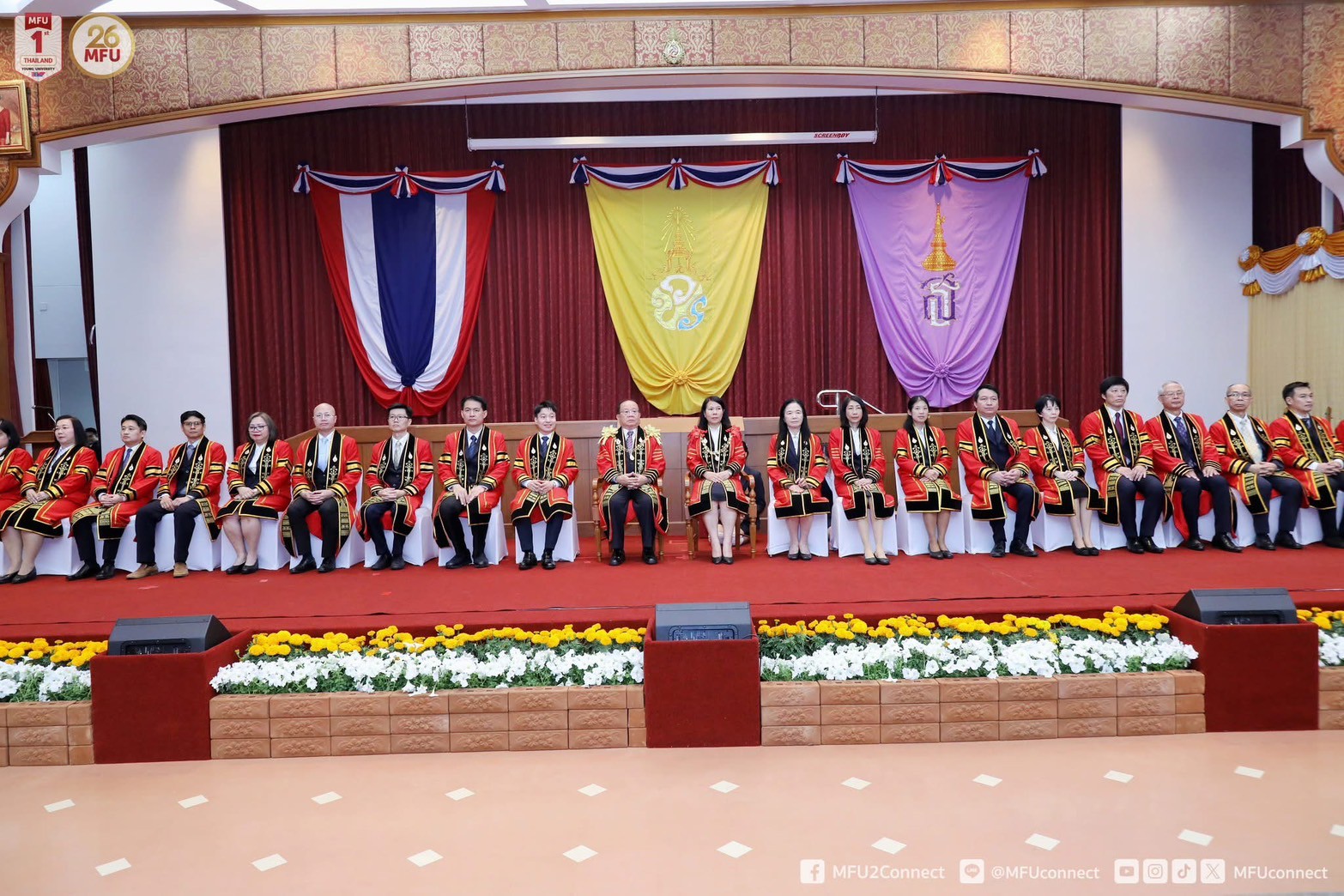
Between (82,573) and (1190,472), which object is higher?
(1190,472)

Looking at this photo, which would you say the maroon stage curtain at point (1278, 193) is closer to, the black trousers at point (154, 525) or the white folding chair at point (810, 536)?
the white folding chair at point (810, 536)

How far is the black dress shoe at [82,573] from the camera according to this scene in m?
5.85

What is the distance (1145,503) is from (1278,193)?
3.44 meters

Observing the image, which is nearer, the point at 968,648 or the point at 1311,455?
the point at 968,648

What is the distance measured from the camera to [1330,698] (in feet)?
12.2

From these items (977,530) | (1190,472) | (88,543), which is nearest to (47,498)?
(88,543)

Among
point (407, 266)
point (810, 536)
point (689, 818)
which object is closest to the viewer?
point (689, 818)

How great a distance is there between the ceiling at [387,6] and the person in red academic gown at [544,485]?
2548 millimetres

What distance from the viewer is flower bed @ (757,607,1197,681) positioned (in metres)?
3.84

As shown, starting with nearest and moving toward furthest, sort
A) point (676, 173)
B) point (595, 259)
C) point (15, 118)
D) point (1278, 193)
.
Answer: point (15, 118) < point (1278, 193) < point (676, 173) < point (595, 259)

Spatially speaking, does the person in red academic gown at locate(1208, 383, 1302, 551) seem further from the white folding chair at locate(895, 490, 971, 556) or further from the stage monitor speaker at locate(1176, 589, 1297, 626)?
the stage monitor speaker at locate(1176, 589, 1297, 626)

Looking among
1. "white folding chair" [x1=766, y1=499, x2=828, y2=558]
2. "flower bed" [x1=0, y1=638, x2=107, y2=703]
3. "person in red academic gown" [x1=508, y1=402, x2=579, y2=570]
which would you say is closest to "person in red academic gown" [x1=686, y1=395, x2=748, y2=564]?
"white folding chair" [x1=766, y1=499, x2=828, y2=558]

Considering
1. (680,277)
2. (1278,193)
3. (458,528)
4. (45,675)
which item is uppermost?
(1278,193)

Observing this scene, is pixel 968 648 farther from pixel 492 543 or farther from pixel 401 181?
pixel 401 181
